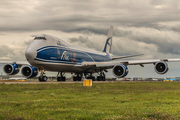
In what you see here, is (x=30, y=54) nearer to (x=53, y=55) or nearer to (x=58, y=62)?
(x=53, y=55)

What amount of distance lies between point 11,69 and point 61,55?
7.95 m

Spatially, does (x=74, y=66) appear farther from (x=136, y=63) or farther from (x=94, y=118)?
(x=94, y=118)

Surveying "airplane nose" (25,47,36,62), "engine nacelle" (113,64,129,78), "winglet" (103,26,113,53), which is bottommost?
"engine nacelle" (113,64,129,78)

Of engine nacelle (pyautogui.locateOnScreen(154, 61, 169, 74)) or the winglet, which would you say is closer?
engine nacelle (pyautogui.locateOnScreen(154, 61, 169, 74))

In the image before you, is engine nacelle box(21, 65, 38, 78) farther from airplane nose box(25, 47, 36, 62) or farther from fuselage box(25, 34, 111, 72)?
airplane nose box(25, 47, 36, 62)

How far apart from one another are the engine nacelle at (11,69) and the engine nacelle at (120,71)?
1408cm

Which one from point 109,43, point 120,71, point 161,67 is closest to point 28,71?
point 120,71

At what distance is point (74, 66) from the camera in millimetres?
36562

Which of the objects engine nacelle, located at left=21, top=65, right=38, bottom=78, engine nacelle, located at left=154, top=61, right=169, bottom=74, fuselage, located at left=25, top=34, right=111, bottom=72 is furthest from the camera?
engine nacelle, located at left=21, top=65, right=38, bottom=78

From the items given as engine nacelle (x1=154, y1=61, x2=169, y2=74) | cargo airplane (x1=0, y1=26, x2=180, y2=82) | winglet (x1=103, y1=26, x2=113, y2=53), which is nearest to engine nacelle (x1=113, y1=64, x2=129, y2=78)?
cargo airplane (x1=0, y1=26, x2=180, y2=82)

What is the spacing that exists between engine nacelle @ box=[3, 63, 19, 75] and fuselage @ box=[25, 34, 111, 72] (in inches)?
218

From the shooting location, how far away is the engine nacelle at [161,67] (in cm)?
3369

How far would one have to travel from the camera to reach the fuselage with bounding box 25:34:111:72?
1148 inches

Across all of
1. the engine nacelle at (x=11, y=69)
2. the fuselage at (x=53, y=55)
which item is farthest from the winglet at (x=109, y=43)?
the engine nacelle at (x=11, y=69)
